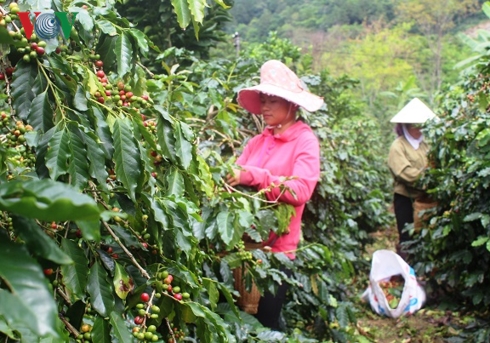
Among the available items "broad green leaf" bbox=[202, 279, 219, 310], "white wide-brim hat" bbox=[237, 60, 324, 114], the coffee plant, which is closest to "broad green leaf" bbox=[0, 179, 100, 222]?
the coffee plant

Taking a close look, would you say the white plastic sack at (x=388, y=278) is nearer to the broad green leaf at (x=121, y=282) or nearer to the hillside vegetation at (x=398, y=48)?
the broad green leaf at (x=121, y=282)

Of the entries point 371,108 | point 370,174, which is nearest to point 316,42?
point 371,108

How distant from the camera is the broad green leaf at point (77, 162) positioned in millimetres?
982

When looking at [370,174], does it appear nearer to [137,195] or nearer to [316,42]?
[137,195]

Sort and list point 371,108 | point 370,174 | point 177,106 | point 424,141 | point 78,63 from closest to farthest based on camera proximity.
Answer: point 78,63 < point 177,106 < point 424,141 < point 370,174 < point 371,108

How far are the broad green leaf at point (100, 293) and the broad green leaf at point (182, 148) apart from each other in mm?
368

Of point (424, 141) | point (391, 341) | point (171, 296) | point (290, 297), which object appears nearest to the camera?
point (171, 296)

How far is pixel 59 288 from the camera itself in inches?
44.1

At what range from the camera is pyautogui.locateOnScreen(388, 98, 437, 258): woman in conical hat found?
486 cm

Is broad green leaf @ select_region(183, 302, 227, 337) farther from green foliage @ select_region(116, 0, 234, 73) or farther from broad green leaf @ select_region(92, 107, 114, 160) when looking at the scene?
green foliage @ select_region(116, 0, 234, 73)

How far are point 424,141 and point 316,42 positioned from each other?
27.2 metres

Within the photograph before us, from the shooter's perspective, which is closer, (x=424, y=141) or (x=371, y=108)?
(x=424, y=141)

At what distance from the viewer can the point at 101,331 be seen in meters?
1.00

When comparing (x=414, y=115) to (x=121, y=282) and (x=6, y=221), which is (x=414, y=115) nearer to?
(x=121, y=282)
